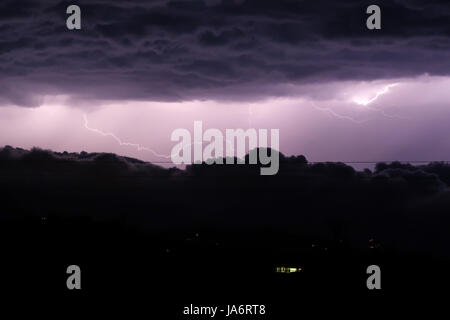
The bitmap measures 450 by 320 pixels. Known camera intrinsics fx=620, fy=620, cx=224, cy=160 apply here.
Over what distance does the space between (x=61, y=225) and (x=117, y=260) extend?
2577 cm

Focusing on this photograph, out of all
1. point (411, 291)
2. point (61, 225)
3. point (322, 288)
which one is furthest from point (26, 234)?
point (411, 291)

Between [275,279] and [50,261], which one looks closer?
[275,279]

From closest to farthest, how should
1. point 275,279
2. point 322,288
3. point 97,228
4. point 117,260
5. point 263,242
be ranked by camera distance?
point 322,288 → point 275,279 → point 117,260 → point 97,228 → point 263,242

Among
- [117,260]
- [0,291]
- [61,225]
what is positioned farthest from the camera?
[61,225]

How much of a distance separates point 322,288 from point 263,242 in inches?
3355

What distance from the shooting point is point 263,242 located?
16038 cm
